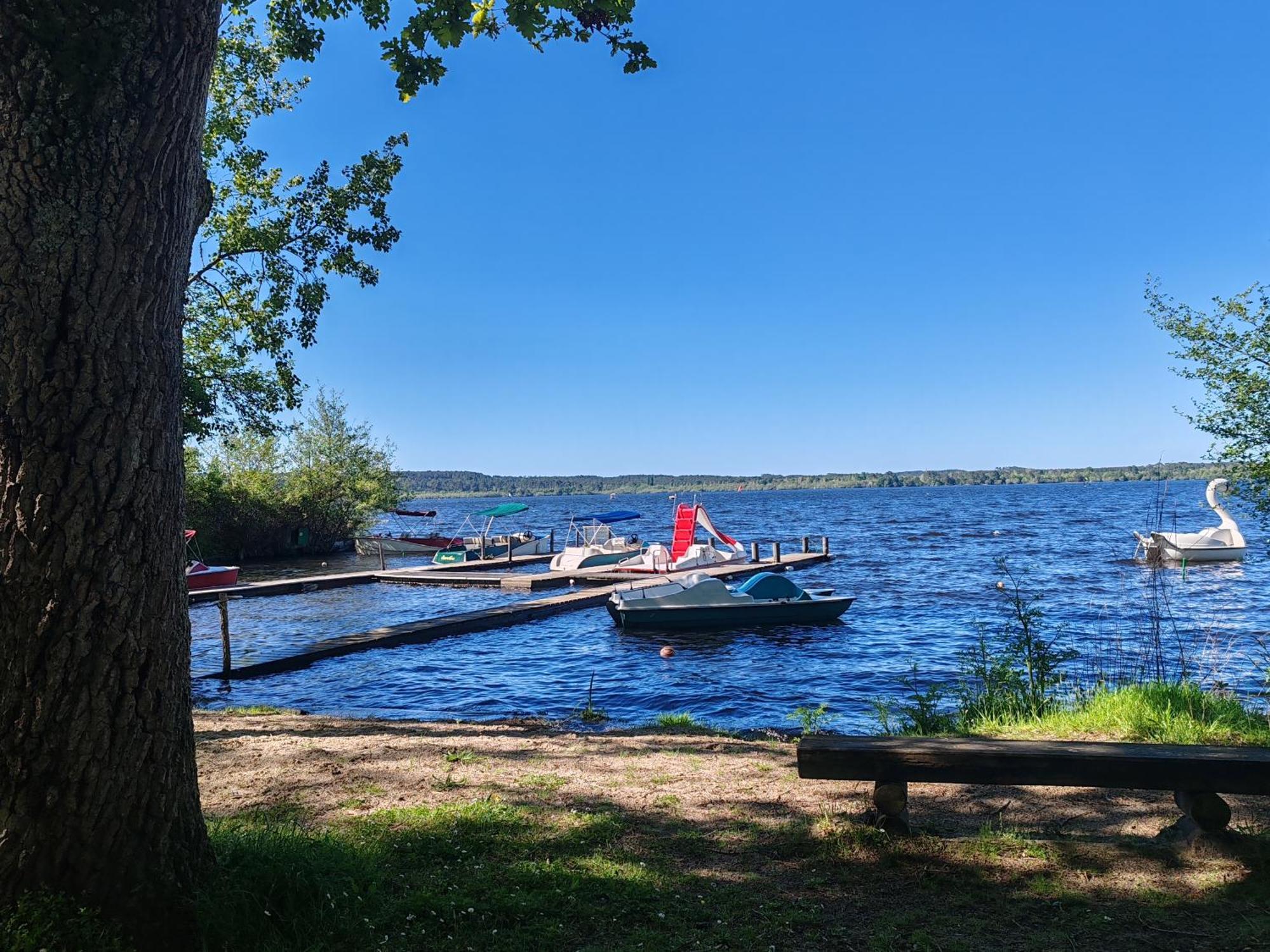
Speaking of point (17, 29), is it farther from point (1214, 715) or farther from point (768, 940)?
point (1214, 715)

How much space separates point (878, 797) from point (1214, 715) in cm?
397

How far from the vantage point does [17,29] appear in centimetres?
281

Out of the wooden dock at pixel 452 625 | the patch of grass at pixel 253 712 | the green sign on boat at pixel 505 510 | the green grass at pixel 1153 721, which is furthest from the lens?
the green sign on boat at pixel 505 510

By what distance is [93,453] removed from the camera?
287cm

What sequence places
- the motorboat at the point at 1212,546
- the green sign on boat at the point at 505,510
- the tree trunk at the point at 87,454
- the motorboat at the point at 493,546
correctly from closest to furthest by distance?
the tree trunk at the point at 87,454 < the motorboat at the point at 1212,546 < the motorboat at the point at 493,546 < the green sign on boat at the point at 505,510

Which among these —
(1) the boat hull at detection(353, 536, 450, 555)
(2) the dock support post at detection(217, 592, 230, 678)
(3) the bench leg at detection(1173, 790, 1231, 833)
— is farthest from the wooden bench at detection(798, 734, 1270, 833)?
(1) the boat hull at detection(353, 536, 450, 555)

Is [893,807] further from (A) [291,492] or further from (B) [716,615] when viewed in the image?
(A) [291,492]

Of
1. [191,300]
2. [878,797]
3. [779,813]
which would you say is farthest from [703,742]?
[191,300]

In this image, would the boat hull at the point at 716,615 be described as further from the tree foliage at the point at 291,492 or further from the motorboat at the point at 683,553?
the tree foliage at the point at 291,492

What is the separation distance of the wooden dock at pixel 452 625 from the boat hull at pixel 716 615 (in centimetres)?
279

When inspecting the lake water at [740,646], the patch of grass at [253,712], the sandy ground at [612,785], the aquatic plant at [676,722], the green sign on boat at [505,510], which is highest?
the green sign on boat at [505,510]

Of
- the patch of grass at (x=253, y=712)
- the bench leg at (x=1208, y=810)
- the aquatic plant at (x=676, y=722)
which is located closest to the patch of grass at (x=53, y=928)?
the bench leg at (x=1208, y=810)

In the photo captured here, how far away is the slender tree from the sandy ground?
6.63ft

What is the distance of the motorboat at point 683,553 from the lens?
27641 mm
